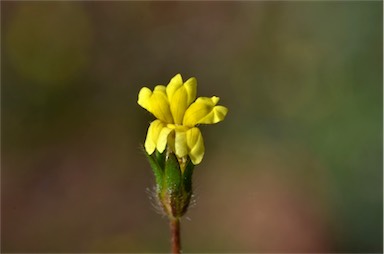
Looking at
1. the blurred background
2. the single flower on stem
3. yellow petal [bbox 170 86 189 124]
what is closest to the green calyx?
the single flower on stem

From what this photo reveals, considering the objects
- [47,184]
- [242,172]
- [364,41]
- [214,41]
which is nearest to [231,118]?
[242,172]

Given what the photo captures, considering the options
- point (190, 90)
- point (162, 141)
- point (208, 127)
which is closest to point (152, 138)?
point (162, 141)

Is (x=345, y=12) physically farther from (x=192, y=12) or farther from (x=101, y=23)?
(x=101, y=23)

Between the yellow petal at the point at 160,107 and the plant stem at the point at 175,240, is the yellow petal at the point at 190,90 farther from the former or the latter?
the plant stem at the point at 175,240

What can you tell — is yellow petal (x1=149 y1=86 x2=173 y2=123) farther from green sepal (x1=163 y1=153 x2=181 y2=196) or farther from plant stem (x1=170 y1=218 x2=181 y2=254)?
plant stem (x1=170 y1=218 x2=181 y2=254)

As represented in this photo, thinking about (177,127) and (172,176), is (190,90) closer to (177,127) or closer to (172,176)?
(177,127)

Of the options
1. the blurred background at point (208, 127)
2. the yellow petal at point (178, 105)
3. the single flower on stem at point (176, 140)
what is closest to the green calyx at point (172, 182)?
the single flower on stem at point (176, 140)
